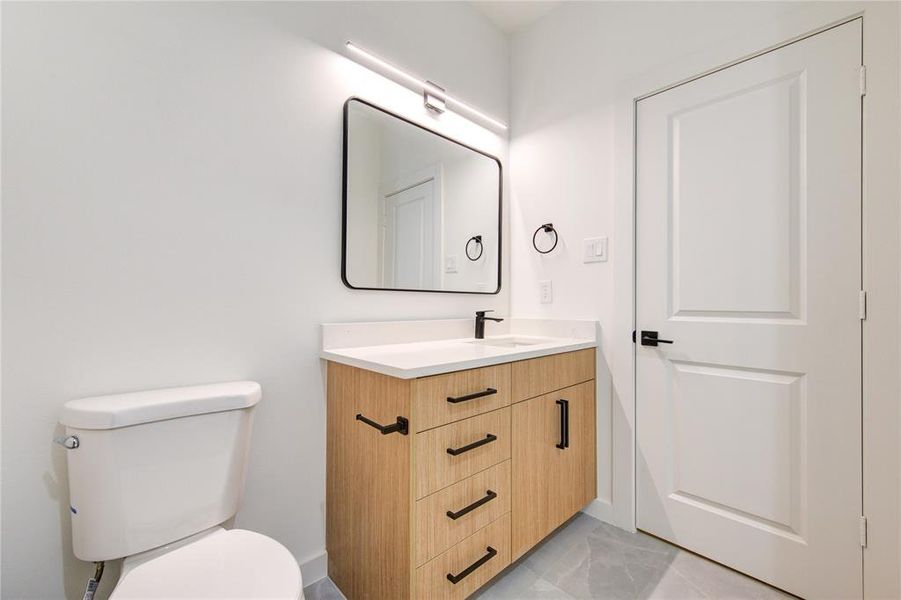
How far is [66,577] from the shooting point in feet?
3.30

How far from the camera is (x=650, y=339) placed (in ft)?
5.49

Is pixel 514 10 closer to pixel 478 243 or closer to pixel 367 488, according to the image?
pixel 478 243

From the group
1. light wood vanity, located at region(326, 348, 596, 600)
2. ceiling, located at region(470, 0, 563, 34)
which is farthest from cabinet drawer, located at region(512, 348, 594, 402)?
ceiling, located at region(470, 0, 563, 34)

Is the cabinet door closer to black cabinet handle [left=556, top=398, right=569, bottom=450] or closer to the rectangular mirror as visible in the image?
black cabinet handle [left=556, top=398, right=569, bottom=450]

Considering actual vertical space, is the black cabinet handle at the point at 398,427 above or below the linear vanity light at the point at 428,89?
below

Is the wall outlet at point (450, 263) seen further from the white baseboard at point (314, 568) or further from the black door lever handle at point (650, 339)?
the white baseboard at point (314, 568)

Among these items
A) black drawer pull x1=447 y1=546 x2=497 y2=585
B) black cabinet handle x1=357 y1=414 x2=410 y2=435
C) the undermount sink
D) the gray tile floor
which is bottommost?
the gray tile floor

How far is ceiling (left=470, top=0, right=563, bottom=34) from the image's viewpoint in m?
2.00

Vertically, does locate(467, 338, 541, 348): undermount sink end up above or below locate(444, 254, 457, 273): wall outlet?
below

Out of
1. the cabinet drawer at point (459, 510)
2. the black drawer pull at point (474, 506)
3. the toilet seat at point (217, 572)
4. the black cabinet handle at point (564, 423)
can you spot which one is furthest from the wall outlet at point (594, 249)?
the toilet seat at point (217, 572)

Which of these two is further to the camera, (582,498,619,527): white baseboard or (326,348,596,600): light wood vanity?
(582,498,619,527): white baseboard

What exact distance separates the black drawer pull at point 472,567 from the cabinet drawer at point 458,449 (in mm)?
285

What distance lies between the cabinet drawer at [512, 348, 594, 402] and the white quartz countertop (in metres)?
0.03

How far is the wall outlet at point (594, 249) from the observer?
5.99ft
